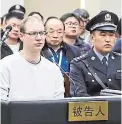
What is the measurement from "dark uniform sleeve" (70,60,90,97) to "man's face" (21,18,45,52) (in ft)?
1.09

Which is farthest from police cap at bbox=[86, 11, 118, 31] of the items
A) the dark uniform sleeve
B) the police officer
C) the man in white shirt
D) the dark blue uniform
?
the man in white shirt

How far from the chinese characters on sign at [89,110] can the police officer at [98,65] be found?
1.06 meters

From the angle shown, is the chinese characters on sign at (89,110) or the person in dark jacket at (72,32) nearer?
the chinese characters on sign at (89,110)

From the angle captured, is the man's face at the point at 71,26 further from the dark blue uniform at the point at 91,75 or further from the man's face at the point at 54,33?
the dark blue uniform at the point at 91,75

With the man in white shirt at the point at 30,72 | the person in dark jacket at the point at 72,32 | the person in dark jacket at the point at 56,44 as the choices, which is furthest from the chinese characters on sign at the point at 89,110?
the person in dark jacket at the point at 72,32

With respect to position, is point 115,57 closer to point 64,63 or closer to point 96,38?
point 96,38

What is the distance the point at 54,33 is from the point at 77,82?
2.39ft

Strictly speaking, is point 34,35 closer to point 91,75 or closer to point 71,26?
point 91,75

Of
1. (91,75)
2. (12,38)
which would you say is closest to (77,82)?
(91,75)

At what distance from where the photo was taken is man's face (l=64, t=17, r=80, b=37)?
344cm

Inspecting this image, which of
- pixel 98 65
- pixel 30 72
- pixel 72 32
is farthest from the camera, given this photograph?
pixel 72 32

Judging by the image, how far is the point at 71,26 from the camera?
3498 mm

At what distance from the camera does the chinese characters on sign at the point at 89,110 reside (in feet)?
4.01

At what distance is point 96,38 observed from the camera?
2557 mm
